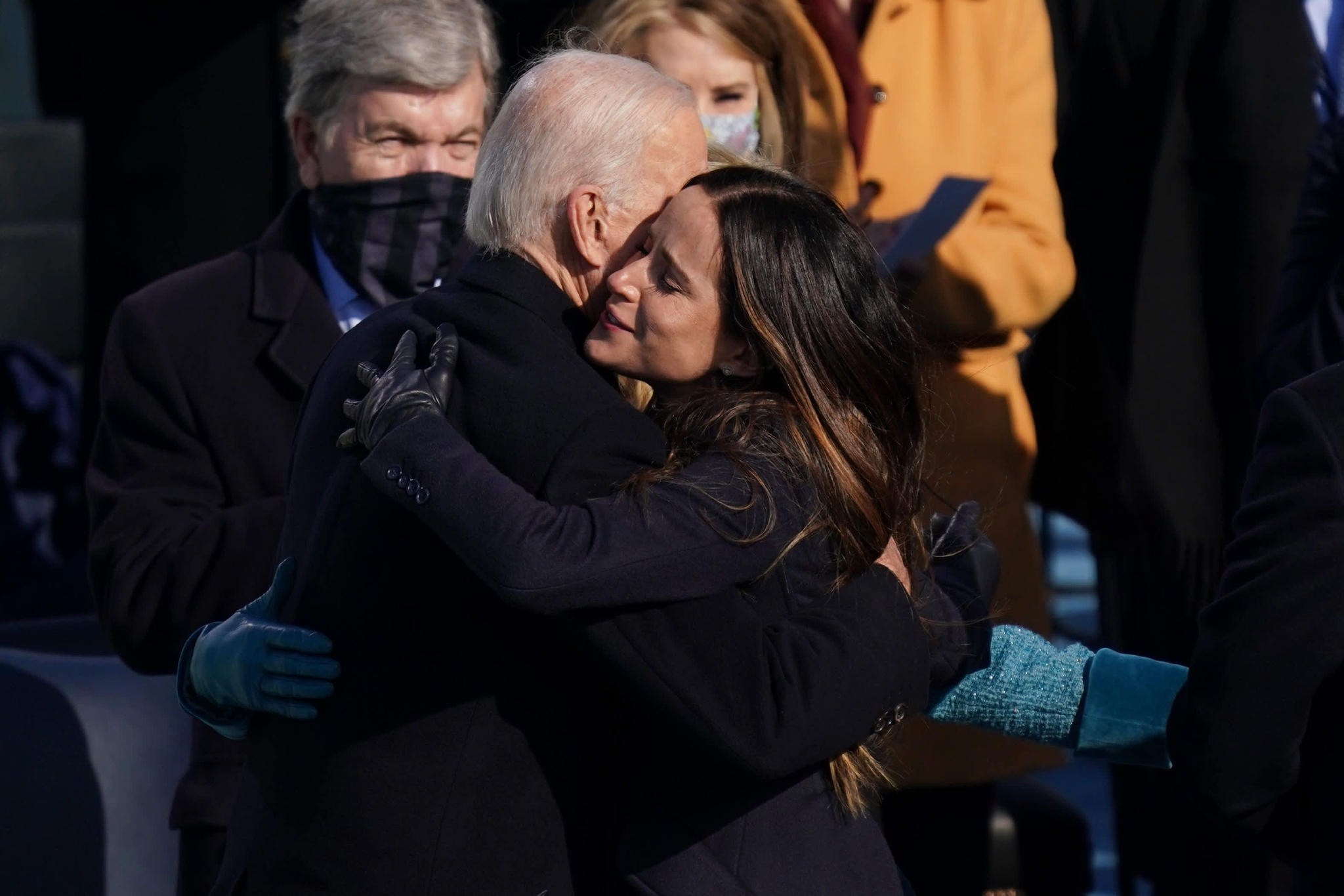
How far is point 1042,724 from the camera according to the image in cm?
210

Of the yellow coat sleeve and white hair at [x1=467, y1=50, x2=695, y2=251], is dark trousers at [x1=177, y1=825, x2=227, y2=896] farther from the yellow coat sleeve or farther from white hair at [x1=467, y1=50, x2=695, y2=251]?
the yellow coat sleeve

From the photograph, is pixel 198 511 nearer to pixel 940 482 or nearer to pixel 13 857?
pixel 13 857

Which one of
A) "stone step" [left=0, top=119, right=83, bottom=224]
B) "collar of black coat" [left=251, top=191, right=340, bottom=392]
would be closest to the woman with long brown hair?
"collar of black coat" [left=251, top=191, right=340, bottom=392]

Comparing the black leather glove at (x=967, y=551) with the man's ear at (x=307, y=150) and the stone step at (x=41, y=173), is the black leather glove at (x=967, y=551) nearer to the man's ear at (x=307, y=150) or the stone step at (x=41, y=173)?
the man's ear at (x=307, y=150)

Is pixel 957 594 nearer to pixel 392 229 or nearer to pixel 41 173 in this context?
pixel 392 229

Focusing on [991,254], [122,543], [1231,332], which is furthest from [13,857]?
[1231,332]

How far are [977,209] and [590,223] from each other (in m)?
1.40

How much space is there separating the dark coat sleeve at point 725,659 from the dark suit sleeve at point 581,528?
0.03 feet

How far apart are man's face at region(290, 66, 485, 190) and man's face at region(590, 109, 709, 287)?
0.84 metres

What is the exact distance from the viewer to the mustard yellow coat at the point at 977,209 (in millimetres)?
3006

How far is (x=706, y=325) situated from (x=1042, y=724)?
26.5 inches

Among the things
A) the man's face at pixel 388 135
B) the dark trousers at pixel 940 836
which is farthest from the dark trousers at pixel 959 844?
the man's face at pixel 388 135

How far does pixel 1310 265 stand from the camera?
2.64m

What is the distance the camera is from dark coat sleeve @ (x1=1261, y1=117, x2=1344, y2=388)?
257 cm
